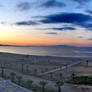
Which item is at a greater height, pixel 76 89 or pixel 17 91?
pixel 17 91

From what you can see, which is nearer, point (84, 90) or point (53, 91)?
point (53, 91)

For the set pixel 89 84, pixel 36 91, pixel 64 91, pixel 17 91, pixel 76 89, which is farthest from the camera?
pixel 89 84

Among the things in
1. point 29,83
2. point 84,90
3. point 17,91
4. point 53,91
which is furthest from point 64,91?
point 17,91

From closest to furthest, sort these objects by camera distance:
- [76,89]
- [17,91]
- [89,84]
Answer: [17,91]
[76,89]
[89,84]

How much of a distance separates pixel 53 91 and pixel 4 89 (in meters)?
6.01

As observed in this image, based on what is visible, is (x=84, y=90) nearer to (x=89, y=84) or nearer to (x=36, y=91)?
(x=89, y=84)

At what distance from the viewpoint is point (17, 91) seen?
10.8 m

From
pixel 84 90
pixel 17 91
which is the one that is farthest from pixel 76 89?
pixel 17 91

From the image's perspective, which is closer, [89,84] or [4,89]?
[4,89]

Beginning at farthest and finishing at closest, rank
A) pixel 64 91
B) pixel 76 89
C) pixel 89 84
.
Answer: pixel 89 84, pixel 76 89, pixel 64 91

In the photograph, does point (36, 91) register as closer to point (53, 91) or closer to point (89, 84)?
point (53, 91)

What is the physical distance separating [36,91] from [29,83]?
3.86 feet

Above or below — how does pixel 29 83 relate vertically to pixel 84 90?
above

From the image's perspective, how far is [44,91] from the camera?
574 inches
